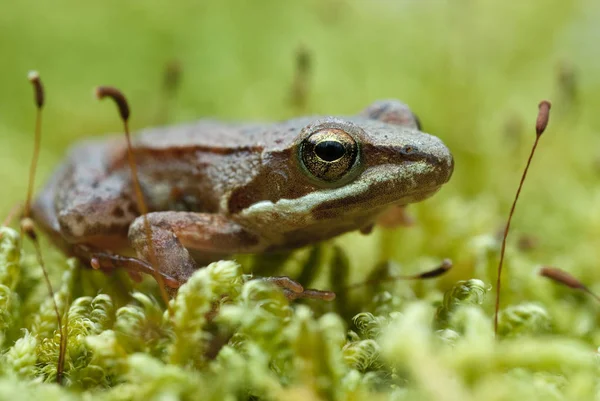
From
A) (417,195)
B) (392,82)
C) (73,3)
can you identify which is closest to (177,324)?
(417,195)

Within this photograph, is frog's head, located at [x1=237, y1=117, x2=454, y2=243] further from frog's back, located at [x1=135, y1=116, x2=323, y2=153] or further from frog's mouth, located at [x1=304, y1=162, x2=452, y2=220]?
frog's back, located at [x1=135, y1=116, x2=323, y2=153]

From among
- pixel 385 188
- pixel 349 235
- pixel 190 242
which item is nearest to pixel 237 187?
pixel 190 242

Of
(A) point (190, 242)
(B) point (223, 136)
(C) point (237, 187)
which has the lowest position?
(A) point (190, 242)

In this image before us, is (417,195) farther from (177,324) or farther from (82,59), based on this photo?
(82,59)

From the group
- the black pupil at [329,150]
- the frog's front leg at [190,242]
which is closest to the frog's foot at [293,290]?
the frog's front leg at [190,242]

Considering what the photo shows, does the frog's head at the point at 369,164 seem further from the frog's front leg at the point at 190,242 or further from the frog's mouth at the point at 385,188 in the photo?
the frog's front leg at the point at 190,242

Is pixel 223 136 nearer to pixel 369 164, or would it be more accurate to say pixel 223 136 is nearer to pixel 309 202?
pixel 309 202

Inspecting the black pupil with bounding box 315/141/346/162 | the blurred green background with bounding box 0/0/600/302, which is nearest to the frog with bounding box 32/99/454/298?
the black pupil with bounding box 315/141/346/162

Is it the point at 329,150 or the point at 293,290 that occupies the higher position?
→ the point at 329,150
